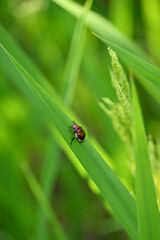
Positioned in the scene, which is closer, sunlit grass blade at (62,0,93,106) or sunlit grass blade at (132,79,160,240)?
sunlit grass blade at (132,79,160,240)

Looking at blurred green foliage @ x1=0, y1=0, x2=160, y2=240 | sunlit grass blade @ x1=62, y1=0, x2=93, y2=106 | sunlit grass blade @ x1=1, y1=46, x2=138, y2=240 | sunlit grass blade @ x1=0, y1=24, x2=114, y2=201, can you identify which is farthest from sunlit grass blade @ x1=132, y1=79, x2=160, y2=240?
blurred green foliage @ x1=0, y1=0, x2=160, y2=240

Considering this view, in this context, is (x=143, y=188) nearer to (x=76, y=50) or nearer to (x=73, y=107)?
(x=76, y=50)

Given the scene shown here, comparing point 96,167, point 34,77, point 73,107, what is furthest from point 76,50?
point 73,107

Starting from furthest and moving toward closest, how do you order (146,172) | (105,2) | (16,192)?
(105,2), (16,192), (146,172)

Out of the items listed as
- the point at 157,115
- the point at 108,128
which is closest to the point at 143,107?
the point at 157,115

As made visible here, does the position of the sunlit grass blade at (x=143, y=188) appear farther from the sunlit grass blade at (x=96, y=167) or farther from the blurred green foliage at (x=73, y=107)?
the blurred green foliage at (x=73, y=107)

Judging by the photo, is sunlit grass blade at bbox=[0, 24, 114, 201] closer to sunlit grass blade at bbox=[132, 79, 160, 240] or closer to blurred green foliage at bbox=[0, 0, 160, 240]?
blurred green foliage at bbox=[0, 0, 160, 240]

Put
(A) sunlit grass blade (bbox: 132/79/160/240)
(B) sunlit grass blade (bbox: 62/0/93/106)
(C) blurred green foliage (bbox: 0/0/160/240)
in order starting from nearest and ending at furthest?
1. (A) sunlit grass blade (bbox: 132/79/160/240)
2. (B) sunlit grass blade (bbox: 62/0/93/106)
3. (C) blurred green foliage (bbox: 0/0/160/240)

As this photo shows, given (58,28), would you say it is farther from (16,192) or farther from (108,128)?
(16,192)
